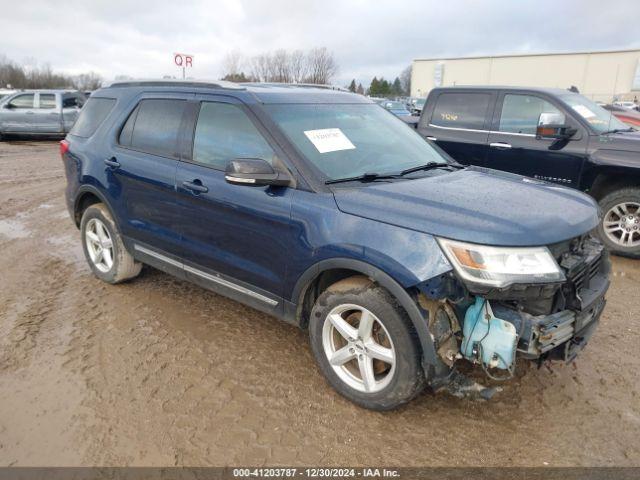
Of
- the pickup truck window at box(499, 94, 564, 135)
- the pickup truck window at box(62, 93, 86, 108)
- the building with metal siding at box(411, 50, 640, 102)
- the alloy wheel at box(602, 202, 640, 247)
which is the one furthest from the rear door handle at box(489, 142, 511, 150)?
the building with metal siding at box(411, 50, 640, 102)

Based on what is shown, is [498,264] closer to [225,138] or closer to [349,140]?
[349,140]

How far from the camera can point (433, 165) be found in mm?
3656

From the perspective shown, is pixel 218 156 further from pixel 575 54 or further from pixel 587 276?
pixel 575 54

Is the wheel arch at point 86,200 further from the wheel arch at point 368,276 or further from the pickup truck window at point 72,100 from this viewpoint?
the pickup truck window at point 72,100

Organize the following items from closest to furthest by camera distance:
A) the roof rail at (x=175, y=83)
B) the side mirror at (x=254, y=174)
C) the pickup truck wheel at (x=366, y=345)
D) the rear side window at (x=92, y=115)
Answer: the pickup truck wheel at (x=366, y=345)
the side mirror at (x=254, y=174)
the roof rail at (x=175, y=83)
the rear side window at (x=92, y=115)

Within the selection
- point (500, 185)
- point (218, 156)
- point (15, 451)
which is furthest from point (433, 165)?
point (15, 451)

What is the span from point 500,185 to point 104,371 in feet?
9.40

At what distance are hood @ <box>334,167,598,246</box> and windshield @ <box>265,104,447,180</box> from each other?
287 mm

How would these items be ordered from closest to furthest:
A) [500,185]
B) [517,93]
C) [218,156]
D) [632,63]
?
1. [500,185]
2. [218,156]
3. [517,93]
4. [632,63]

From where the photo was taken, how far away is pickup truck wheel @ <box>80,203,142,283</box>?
4461 millimetres

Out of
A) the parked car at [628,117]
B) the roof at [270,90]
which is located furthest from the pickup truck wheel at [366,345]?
the parked car at [628,117]

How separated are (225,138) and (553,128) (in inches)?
159

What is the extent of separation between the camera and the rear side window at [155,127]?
12.4 ft

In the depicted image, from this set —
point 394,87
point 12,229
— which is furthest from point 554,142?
point 394,87
